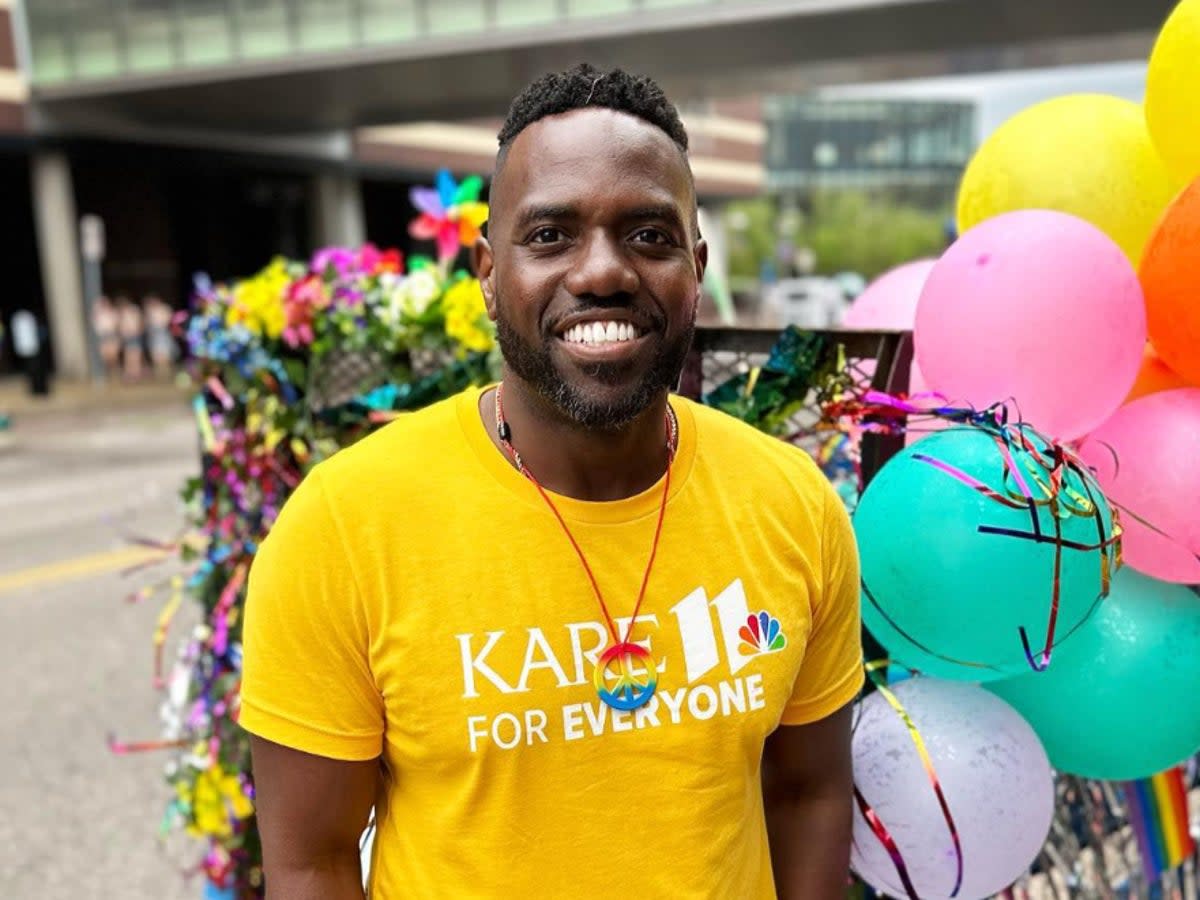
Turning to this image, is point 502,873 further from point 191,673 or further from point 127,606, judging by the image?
point 127,606

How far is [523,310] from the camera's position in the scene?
126 centimetres

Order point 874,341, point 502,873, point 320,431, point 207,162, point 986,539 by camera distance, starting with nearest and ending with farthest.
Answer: point 502,873, point 986,539, point 874,341, point 320,431, point 207,162

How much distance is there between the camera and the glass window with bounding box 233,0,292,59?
18.2m

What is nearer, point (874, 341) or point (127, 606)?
point (874, 341)

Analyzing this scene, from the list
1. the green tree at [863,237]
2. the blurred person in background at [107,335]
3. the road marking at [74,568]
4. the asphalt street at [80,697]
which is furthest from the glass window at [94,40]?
the green tree at [863,237]

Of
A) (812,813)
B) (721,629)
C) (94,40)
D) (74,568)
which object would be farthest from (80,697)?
(94,40)

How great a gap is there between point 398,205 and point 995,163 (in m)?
32.5

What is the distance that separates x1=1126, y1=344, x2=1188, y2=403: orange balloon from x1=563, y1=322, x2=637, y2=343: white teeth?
48.1 inches

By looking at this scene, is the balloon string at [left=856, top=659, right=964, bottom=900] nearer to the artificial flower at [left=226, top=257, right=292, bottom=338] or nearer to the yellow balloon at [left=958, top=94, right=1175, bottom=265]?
the yellow balloon at [left=958, top=94, right=1175, bottom=265]

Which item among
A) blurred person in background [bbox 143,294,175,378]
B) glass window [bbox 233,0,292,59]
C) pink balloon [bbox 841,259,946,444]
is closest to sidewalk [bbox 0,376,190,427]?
blurred person in background [bbox 143,294,175,378]

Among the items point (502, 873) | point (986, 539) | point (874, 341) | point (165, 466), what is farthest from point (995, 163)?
point (165, 466)

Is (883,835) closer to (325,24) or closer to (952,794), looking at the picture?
(952,794)

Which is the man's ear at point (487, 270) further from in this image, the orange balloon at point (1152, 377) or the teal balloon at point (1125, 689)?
the orange balloon at point (1152, 377)

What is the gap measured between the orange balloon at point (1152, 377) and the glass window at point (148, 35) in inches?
789
